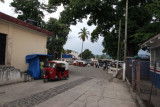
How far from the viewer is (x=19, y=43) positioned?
12375mm

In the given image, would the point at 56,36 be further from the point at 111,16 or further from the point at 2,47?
the point at 2,47

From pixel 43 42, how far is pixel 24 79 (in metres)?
5.77

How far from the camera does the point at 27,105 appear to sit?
554 centimetres

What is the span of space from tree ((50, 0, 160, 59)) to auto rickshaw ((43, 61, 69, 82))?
33.1 feet

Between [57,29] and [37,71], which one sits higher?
[57,29]

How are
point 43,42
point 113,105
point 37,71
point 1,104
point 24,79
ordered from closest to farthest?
point 1,104, point 113,105, point 24,79, point 37,71, point 43,42

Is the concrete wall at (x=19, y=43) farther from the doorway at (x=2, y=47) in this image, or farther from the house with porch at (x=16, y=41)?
the doorway at (x=2, y=47)

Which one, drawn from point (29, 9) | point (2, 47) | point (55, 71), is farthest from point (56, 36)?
point (2, 47)

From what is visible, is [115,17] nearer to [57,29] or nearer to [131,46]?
[131,46]

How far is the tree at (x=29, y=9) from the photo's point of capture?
24.9m

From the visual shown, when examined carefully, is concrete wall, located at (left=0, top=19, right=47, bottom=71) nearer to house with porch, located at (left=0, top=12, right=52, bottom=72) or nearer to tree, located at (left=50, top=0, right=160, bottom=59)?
house with porch, located at (left=0, top=12, right=52, bottom=72)

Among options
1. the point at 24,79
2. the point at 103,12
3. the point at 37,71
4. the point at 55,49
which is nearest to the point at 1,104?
the point at 24,79

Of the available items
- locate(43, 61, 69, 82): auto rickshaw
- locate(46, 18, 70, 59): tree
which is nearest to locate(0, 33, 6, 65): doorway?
locate(43, 61, 69, 82): auto rickshaw

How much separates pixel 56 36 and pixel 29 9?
822 cm
